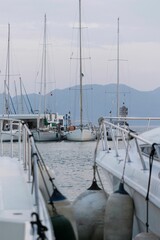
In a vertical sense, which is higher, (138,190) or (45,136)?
(138,190)

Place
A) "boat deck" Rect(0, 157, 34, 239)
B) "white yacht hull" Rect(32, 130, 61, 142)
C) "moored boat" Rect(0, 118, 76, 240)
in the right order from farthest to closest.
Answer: "white yacht hull" Rect(32, 130, 61, 142) → "boat deck" Rect(0, 157, 34, 239) → "moored boat" Rect(0, 118, 76, 240)

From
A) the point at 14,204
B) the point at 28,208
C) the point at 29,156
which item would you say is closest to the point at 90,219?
the point at 29,156

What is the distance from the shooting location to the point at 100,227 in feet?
28.7

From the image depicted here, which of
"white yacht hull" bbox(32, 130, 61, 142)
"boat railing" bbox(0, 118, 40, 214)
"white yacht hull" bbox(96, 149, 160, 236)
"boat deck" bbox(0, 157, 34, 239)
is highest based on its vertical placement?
"boat railing" bbox(0, 118, 40, 214)

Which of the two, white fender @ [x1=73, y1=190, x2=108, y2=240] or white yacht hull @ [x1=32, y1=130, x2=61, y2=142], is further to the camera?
white yacht hull @ [x1=32, y1=130, x2=61, y2=142]

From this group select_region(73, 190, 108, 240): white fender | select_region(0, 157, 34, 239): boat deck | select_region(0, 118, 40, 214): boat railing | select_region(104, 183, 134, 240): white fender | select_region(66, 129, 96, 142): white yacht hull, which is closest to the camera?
select_region(0, 157, 34, 239): boat deck

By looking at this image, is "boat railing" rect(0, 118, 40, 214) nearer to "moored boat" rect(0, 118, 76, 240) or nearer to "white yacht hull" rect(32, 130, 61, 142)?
"moored boat" rect(0, 118, 76, 240)

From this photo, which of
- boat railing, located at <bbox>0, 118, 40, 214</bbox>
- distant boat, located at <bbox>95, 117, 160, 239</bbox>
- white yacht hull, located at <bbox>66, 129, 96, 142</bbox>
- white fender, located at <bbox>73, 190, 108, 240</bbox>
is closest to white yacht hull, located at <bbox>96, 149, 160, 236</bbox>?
distant boat, located at <bbox>95, 117, 160, 239</bbox>

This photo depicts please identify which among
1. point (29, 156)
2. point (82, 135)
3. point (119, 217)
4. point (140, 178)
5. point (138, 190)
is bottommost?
point (82, 135)

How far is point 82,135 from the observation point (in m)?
57.8

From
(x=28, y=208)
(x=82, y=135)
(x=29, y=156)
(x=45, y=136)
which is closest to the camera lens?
(x=28, y=208)

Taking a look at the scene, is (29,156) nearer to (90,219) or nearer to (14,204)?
(14,204)

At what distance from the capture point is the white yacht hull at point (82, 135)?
57.6 metres

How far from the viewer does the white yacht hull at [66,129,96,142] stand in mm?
57575
